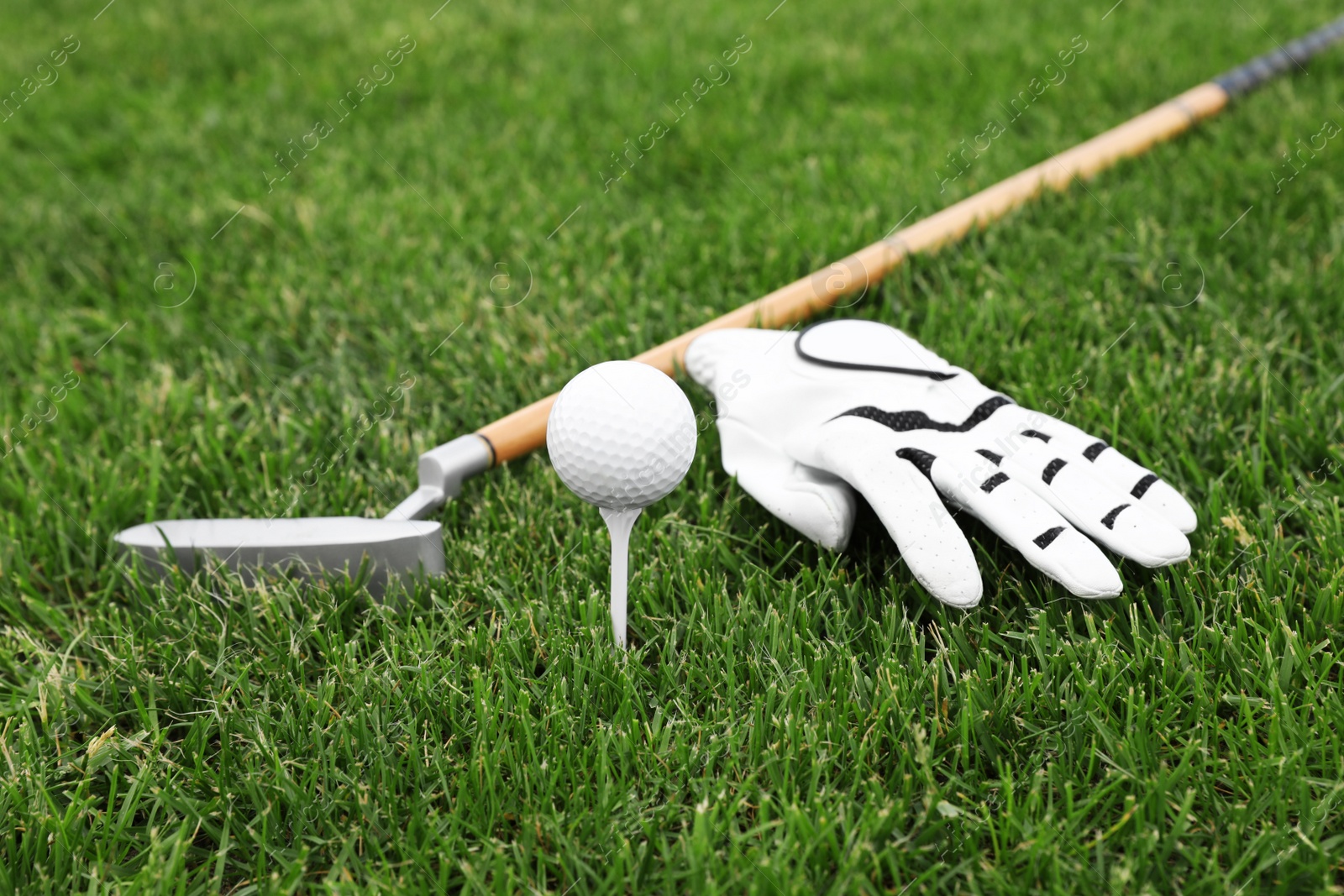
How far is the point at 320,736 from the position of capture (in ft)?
5.47

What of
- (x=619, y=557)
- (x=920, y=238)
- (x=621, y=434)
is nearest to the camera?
(x=621, y=434)

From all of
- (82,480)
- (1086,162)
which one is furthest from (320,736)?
(1086,162)

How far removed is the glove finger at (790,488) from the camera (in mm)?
1907

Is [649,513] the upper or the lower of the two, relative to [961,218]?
upper

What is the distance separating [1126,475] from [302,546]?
170 cm

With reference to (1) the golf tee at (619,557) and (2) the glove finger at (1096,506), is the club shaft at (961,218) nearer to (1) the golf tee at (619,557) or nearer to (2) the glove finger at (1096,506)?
(1) the golf tee at (619,557)

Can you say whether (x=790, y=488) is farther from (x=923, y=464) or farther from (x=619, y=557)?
(x=619, y=557)

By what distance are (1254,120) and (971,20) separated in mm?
1668

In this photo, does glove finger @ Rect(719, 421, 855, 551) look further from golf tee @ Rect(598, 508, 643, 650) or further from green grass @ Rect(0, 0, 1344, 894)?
golf tee @ Rect(598, 508, 643, 650)

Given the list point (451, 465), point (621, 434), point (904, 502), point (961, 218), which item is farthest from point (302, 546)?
point (961, 218)

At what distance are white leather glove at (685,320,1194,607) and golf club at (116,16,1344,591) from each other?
431 mm

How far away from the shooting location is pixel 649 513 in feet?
7.17

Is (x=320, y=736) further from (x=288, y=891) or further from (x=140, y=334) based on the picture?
(x=140, y=334)

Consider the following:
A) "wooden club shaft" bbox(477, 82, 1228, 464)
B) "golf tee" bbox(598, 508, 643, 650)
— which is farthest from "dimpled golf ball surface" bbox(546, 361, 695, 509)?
"wooden club shaft" bbox(477, 82, 1228, 464)
